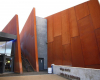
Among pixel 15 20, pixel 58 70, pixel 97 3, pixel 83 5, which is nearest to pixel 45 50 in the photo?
pixel 15 20

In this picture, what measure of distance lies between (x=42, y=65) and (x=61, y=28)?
793cm

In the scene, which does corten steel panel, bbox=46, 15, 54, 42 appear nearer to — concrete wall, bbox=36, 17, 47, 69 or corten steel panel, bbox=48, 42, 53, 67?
concrete wall, bbox=36, 17, 47, 69

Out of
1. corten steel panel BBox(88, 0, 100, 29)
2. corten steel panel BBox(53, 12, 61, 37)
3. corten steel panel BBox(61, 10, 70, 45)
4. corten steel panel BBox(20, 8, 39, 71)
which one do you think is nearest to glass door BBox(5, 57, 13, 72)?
corten steel panel BBox(20, 8, 39, 71)

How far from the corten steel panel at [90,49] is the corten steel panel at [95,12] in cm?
124

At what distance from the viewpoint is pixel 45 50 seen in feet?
63.0

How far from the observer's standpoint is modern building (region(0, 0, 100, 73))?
11759mm

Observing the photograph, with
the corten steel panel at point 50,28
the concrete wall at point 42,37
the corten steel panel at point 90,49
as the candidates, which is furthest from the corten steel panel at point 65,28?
the concrete wall at point 42,37

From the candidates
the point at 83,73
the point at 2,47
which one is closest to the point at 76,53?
the point at 83,73

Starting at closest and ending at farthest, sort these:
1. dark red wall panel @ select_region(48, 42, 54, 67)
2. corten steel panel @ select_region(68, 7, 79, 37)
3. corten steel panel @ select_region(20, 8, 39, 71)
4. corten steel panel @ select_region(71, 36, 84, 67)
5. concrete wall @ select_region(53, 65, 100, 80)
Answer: concrete wall @ select_region(53, 65, 100, 80)
corten steel panel @ select_region(71, 36, 84, 67)
corten steel panel @ select_region(68, 7, 79, 37)
corten steel panel @ select_region(20, 8, 39, 71)
dark red wall panel @ select_region(48, 42, 54, 67)

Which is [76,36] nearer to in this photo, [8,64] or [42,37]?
[42,37]

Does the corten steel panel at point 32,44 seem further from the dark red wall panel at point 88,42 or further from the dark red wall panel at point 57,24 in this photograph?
the dark red wall panel at point 88,42

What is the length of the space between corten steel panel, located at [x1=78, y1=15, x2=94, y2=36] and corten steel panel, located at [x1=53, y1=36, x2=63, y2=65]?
4.42 metres

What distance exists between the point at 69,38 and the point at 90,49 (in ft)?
13.6

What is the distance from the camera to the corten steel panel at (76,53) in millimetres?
12992
